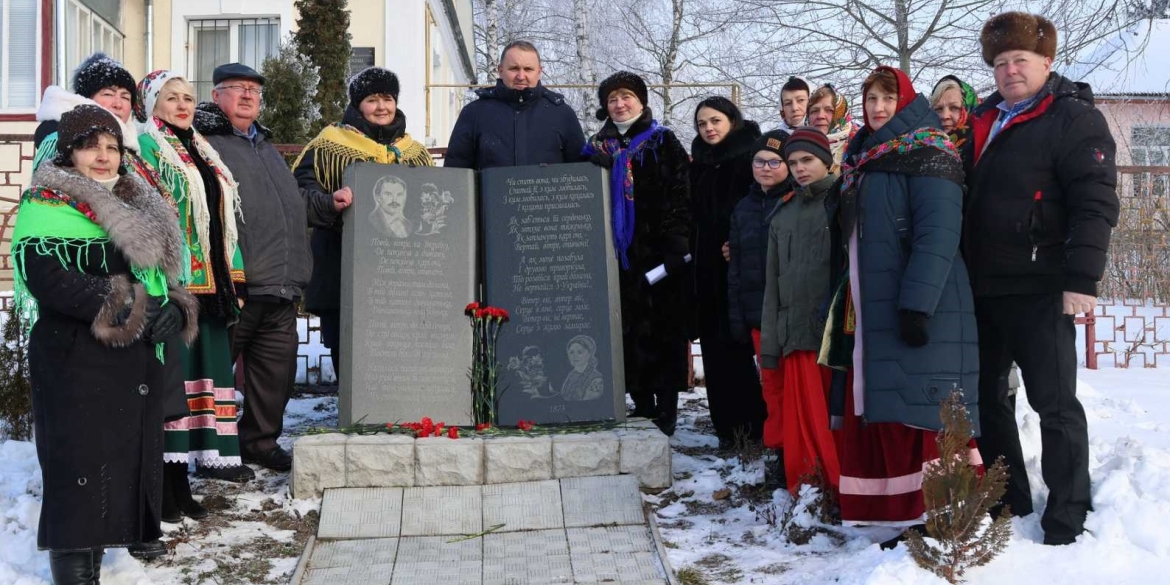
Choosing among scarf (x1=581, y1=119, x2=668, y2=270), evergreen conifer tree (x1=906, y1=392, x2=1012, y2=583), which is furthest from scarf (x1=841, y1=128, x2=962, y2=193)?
scarf (x1=581, y1=119, x2=668, y2=270)

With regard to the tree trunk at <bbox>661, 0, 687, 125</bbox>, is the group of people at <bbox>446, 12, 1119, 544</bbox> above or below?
below

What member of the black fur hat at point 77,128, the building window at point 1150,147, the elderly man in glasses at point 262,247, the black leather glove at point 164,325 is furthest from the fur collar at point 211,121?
the building window at point 1150,147

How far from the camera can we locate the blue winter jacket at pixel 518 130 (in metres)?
6.70

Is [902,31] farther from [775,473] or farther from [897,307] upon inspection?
[897,307]

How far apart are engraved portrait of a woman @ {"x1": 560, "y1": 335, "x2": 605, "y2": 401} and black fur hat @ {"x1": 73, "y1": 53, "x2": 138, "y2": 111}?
2.71 m

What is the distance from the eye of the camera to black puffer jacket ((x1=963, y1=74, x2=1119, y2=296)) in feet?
13.1

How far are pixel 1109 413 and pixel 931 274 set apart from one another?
3.59 m

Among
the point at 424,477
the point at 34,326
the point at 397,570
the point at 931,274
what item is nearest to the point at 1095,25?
the point at 931,274

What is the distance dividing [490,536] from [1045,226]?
2688mm

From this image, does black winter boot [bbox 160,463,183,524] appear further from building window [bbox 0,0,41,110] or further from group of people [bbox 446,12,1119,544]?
building window [bbox 0,0,41,110]

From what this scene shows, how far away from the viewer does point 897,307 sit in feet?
13.8

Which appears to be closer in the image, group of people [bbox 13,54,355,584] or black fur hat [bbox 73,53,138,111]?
group of people [bbox 13,54,355,584]

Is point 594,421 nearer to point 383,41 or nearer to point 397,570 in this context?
point 397,570

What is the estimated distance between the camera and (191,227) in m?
5.18
